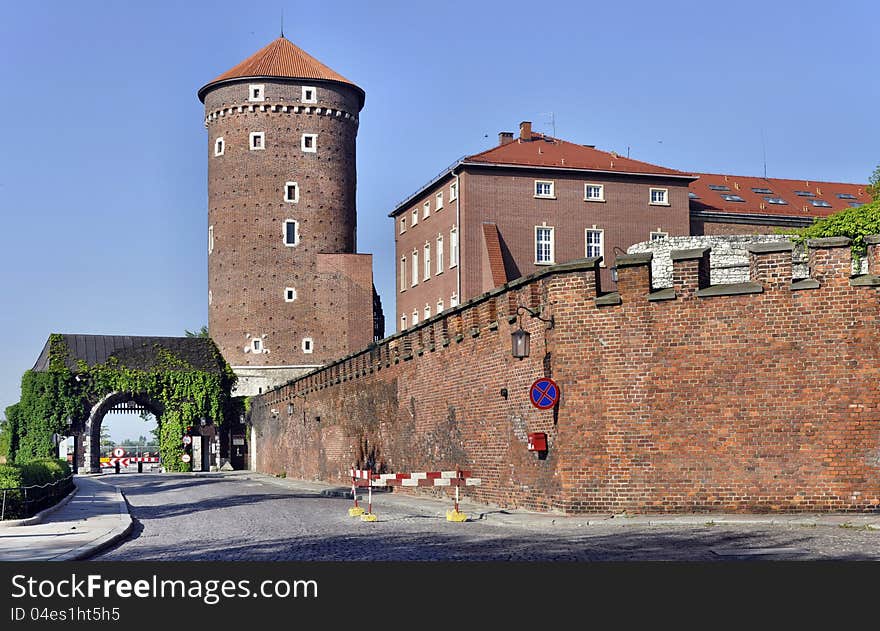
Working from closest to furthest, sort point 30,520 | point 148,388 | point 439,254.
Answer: point 30,520 < point 439,254 < point 148,388

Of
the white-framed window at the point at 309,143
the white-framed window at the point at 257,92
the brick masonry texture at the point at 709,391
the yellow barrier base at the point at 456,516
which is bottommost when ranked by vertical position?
the yellow barrier base at the point at 456,516

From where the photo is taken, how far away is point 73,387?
228 feet

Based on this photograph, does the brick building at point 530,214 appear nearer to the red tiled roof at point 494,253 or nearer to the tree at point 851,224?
the red tiled roof at point 494,253

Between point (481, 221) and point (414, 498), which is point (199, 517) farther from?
point (481, 221)

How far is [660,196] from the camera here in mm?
68000

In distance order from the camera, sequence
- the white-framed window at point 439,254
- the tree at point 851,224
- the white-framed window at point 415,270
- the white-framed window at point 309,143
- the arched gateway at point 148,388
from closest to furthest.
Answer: the tree at point 851,224 < the white-framed window at point 439,254 < the arched gateway at point 148,388 < the white-framed window at point 415,270 < the white-framed window at point 309,143

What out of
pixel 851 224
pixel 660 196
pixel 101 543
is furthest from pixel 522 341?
pixel 660 196

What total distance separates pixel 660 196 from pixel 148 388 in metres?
30.2

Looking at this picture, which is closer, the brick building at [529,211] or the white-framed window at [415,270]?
the brick building at [529,211]

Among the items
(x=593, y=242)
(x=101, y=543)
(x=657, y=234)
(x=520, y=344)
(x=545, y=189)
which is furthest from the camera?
(x=657, y=234)

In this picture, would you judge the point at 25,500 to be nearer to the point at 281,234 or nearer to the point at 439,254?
the point at 439,254

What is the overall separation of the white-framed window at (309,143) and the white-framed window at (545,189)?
17964 mm

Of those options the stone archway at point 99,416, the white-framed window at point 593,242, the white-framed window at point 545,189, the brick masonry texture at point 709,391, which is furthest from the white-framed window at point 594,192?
the brick masonry texture at point 709,391

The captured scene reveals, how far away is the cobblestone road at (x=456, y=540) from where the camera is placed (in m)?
14.3
